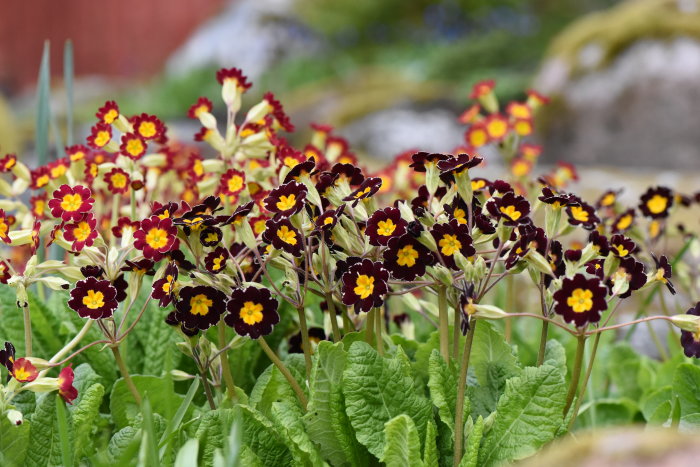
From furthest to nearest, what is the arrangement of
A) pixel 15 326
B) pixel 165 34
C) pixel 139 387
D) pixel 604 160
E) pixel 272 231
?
1. pixel 165 34
2. pixel 604 160
3. pixel 15 326
4. pixel 139 387
5. pixel 272 231

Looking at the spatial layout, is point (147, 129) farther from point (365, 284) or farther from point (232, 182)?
point (365, 284)

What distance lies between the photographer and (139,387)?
1467 millimetres

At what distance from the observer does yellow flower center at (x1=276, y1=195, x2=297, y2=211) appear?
1.22m

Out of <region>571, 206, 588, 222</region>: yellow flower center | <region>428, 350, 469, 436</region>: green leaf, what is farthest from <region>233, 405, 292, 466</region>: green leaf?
<region>571, 206, 588, 222</region>: yellow flower center

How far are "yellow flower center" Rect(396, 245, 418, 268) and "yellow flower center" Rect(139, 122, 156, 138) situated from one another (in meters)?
0.61

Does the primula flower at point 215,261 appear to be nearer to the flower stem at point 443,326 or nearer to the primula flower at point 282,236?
the primula flower at point 282,236

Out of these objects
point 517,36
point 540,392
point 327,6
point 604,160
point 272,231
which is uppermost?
point 327,6

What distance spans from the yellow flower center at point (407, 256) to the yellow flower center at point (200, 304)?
11.4 inches

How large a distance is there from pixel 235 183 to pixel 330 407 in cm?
45

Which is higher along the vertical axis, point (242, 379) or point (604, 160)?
point (604, 160)

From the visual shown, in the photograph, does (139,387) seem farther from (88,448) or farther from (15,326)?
(15,326)

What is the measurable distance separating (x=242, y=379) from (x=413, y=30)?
11.0 meters

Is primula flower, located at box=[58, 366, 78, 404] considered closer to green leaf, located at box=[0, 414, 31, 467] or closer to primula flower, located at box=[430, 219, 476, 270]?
green leaf, located at box=[0, 414, 31, 467]

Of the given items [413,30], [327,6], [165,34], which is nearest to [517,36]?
[413,30]
